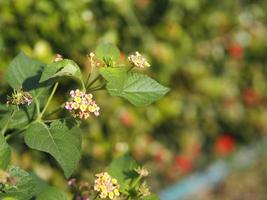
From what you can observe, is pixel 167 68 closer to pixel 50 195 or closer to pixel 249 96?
pixel 249 96

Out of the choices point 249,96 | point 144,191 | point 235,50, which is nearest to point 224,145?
point 249,96

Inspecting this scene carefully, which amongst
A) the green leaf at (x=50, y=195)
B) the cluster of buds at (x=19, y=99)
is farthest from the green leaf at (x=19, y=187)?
the cluster of buds at (x=19, y=99)

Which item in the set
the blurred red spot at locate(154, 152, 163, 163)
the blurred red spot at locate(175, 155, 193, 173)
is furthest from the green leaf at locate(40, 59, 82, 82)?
the blurred red spot at locate(175, 155, 193, 173)

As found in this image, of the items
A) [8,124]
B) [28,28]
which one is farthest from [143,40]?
[8,124]

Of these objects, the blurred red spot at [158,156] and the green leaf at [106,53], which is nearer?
the green leaf at [106,53]

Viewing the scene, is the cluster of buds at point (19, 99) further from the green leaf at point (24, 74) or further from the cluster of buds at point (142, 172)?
the cluster of buds at point (142, 172)

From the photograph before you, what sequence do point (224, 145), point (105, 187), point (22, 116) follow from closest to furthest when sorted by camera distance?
point (105, 187) < point (22, 116) < point (224, 145)

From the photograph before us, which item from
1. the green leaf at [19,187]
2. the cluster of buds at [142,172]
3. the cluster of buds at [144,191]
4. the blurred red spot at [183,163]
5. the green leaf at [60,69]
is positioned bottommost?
the green leaf at [19,187]
